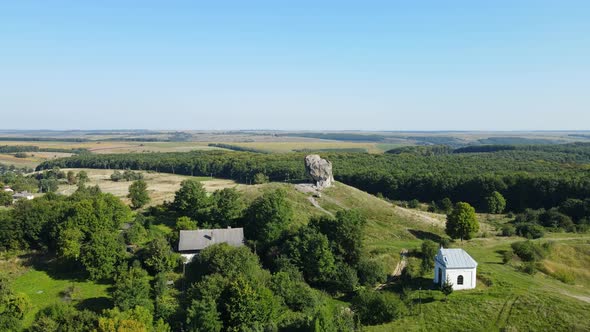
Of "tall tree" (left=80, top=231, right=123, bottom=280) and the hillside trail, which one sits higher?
"tall tree" (left=80, top=231, right=123, bottom=280)

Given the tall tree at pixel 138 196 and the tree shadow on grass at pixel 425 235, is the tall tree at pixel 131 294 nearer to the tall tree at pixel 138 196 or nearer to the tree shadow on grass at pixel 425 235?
the tall tree at pixel 138 196

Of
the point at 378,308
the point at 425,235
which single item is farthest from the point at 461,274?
the point at 425,235

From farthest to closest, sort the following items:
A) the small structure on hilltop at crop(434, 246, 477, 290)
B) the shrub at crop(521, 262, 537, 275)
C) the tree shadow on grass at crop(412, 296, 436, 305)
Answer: the shrub at crop(521, 262, 537, 275)
the small structure on hilltop at crop(434, 246, 477, 290)
the tree shadow on grass at crop(412, 296, 436, 305)

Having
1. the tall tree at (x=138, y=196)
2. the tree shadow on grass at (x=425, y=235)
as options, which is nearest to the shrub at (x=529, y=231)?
the tree shadow on grass at (x=425, y=235)

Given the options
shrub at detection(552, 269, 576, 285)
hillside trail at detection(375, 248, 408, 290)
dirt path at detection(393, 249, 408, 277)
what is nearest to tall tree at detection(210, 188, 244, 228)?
hillside trail at detection(375, 248, 408, 290)

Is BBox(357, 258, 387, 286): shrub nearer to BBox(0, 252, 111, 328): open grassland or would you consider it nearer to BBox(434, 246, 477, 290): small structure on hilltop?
BBox(434, 246, 477, 290): small structure on hilltop

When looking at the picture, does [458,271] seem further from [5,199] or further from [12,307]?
[5,199]

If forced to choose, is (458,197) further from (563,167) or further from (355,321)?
(355,321)

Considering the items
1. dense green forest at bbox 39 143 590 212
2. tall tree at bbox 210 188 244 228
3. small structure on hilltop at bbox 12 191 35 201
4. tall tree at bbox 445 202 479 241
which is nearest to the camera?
tall tree at bbox 445 202 479 241
